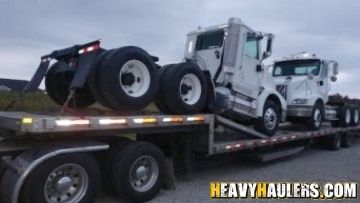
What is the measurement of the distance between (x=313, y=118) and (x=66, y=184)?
8.00m

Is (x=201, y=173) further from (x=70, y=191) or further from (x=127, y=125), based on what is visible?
(x=70, y=191)

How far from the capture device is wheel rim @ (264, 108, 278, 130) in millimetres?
9008

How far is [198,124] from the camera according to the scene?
708 cm

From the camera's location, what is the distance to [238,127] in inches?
318

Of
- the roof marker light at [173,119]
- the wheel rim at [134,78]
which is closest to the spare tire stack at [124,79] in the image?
the wheel rim at [134,78]

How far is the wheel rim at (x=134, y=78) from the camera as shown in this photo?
6043mm

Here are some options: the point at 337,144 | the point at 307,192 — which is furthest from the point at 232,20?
the point at 337,144

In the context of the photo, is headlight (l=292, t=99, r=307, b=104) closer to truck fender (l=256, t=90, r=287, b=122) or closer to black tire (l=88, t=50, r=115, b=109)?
truck fender (l=256, t=90, r=287, b=122)

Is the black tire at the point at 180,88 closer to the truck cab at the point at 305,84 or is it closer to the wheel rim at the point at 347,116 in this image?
the truck cab at the point at 305,84

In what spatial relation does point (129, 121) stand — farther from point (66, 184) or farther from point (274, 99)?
point (274, 99)

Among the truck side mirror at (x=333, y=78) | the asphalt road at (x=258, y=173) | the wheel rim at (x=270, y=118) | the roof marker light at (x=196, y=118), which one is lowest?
the asphalt road at (x=258, y=173)

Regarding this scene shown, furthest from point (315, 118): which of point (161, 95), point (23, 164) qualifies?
point (23, 164)

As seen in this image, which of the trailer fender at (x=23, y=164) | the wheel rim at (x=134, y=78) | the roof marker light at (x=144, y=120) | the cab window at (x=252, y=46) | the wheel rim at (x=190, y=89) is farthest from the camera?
the cab window at (x=252, y=46)

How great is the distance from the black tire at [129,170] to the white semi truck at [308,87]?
20.2ft
